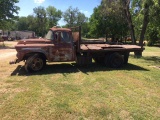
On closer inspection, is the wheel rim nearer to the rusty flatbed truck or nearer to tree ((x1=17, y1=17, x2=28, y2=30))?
the rusty flatbed truck

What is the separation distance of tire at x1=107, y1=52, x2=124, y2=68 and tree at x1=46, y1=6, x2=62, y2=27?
274 ft

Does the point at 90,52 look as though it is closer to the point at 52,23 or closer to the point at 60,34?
the point at 60,34

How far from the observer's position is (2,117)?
17.3ft

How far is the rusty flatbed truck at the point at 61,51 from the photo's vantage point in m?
10.2

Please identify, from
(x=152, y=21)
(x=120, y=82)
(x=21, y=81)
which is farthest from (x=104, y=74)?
(x=152, y=21)

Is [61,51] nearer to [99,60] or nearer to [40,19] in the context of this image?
[99,60]

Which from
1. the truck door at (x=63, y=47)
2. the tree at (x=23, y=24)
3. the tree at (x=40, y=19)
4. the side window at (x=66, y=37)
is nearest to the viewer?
the truck door at (x=63, y=47)

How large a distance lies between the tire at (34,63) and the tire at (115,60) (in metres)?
3.95

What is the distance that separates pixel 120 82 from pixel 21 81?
13.7 feet

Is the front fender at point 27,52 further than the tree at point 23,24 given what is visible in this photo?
No

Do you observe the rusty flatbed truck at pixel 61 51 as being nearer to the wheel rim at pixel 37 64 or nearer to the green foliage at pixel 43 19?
the wheel rim at pixel 37 64

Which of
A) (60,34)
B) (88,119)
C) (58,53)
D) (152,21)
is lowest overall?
(88,119)

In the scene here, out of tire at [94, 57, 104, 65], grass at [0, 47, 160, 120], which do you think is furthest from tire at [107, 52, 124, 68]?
grass at [0, 47, 160, 120]

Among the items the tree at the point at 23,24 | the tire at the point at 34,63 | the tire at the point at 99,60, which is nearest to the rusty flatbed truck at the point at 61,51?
the tire at the point at 34,63
